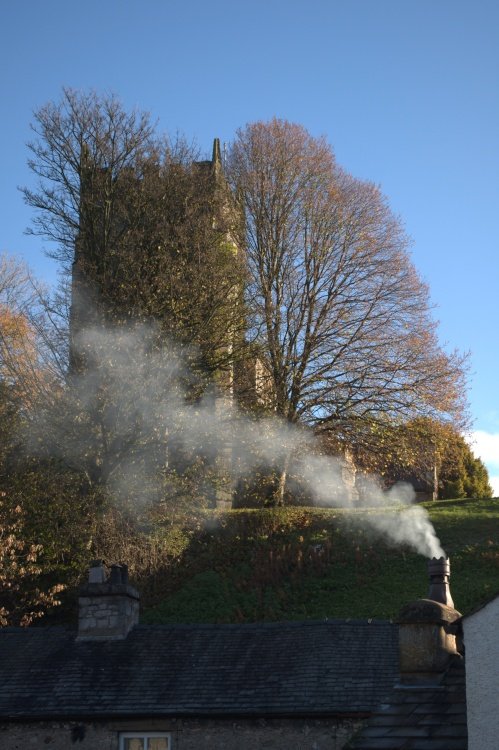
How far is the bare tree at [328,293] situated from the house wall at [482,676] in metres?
24.2

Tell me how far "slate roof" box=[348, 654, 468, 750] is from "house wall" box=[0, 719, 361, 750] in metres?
2.76

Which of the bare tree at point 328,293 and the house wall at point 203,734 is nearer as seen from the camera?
the house wall at point 203,734

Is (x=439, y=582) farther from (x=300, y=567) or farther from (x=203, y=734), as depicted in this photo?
(x=300, y=567)

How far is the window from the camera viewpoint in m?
13.2

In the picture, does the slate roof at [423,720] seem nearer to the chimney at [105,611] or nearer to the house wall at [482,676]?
the house wall at [482,676]

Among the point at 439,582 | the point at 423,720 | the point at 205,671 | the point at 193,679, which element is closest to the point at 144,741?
the point at 193,679

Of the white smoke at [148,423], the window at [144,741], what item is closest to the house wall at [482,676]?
the window at [144,741]

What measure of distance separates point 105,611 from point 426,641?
21.1 ft

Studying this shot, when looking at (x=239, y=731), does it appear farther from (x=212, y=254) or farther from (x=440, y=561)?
(x=212, y=254)

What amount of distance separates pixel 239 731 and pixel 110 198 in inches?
813

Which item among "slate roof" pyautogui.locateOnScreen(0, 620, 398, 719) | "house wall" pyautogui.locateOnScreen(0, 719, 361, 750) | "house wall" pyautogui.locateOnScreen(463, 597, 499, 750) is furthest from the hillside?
"house wall" pyautogui.locateOnScreen(463, 597, 499, 750)

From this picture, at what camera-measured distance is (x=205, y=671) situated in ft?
45.8

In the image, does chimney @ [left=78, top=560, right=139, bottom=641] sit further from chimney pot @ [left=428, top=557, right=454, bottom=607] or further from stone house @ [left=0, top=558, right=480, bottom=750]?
chimney pot @ [left=428, top=557, right=454, bottom=607]

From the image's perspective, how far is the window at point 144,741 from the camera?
Result: 1319 centimetres
